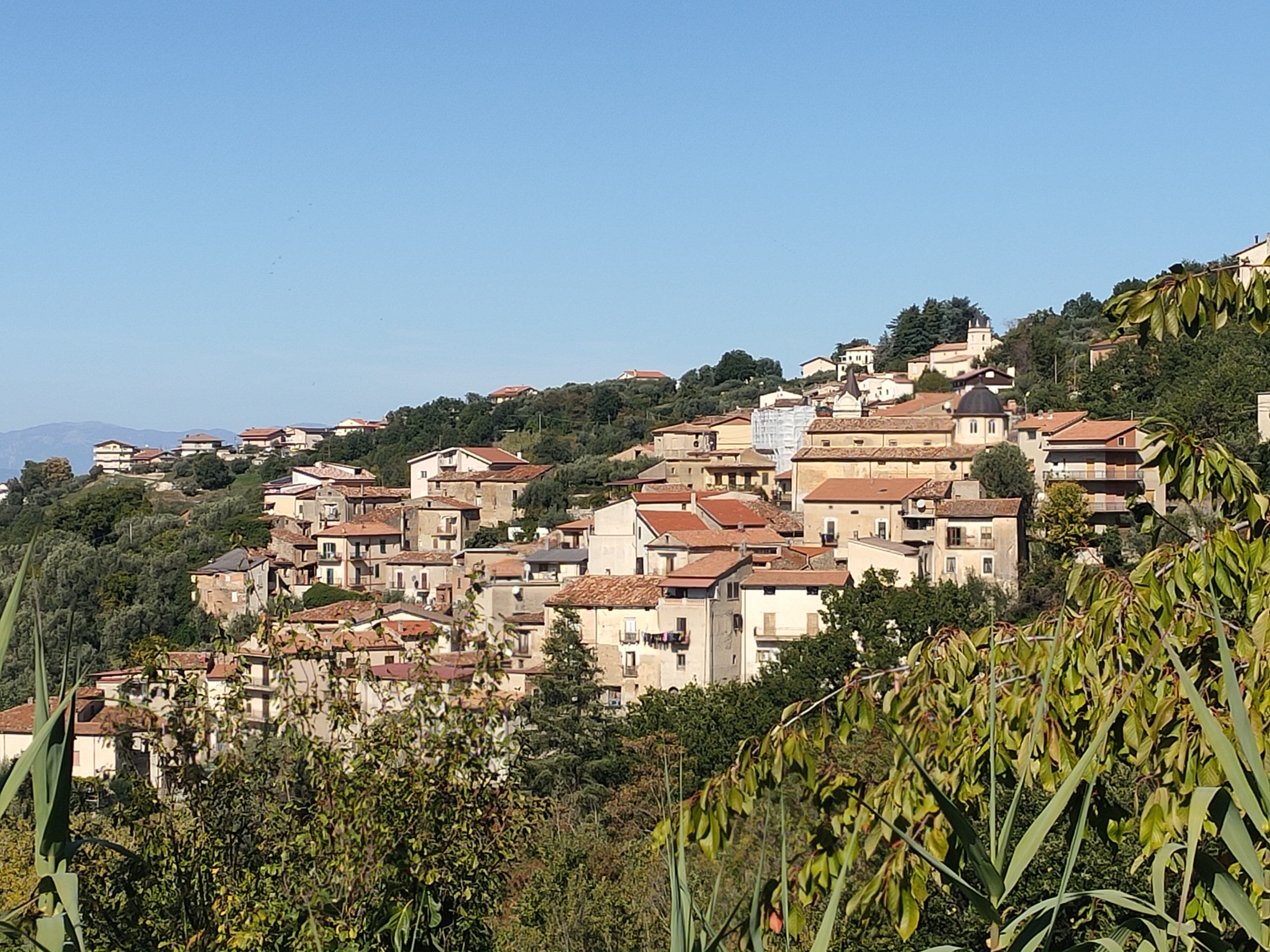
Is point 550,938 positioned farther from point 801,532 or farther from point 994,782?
point 801,532

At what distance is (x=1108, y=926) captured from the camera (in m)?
3.55

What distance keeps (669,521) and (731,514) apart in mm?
3967

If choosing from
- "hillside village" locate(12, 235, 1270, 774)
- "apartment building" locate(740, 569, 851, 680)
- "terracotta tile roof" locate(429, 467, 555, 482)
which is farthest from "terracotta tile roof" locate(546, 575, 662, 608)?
"terracotta tile roof" locate(429, 467, 555, 482)

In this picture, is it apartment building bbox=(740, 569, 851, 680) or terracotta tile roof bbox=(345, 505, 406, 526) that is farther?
terracotta tile roof bbox=(345, 505, 406, 526)

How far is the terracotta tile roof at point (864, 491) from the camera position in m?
44.6

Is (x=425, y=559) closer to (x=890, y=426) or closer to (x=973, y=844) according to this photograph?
(x=890, y=426)

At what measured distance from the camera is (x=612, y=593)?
1596 inches

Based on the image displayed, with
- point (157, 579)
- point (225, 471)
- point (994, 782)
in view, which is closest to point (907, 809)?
point (994, 782)

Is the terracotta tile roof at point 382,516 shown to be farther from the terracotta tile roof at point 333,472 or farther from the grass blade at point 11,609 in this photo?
the grass blade at point 11,609

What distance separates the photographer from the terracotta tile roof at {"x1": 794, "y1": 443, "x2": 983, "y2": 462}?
4916cm

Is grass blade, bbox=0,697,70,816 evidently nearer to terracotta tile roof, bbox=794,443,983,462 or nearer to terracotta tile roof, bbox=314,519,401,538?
terracotta tile roof, bbox=794,443,983,462

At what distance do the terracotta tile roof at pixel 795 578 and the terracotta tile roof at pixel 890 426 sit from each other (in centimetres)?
1313

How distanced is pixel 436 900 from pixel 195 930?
1.37 metres

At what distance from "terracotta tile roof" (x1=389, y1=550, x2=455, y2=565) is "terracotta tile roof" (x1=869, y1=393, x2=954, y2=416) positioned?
65.4 ft
